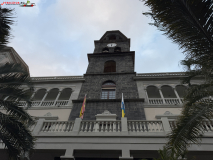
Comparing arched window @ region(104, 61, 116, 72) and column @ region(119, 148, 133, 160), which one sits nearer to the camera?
column @ region(119, 148, 133, 160)

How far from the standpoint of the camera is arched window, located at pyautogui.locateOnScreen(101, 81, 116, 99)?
1708 cm

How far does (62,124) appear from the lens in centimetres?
1020

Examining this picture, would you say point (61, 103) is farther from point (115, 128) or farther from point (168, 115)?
point (168, 115)

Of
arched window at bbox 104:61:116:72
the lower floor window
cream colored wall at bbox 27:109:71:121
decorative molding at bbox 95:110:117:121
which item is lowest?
decorative molding at bbox 95:110:117:121

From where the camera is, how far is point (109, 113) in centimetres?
1383

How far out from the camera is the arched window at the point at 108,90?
17075mm

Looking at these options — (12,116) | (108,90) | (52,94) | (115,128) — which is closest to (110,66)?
(108,90)

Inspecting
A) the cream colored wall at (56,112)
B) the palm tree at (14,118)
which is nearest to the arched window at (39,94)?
the cream colored wall at (56,112)

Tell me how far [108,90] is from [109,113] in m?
4.52

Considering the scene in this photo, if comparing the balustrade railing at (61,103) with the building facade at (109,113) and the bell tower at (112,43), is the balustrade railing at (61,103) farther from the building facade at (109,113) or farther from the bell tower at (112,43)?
the bell tower at (112,43)

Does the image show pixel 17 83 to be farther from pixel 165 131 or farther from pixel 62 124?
pixel 165 131

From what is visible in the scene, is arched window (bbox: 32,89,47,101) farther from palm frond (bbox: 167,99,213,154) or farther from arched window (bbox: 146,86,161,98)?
palm frond (bbox: 167,99,213,154)

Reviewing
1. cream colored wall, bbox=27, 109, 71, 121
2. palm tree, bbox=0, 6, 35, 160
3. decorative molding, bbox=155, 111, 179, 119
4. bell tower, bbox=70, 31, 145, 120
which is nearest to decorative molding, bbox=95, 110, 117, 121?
bell tower, bbox=70, 31, 145, 120

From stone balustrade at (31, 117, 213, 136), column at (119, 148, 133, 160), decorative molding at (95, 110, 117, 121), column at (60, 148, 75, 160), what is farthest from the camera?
decorative molding at (95, 110, 117, 121)
